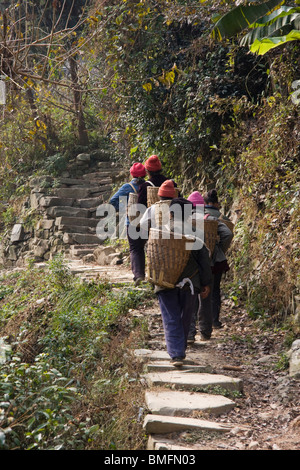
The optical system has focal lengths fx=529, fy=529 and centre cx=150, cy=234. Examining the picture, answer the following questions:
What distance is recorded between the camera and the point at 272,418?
4.52 metres

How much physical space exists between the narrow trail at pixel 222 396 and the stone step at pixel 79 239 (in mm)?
7166

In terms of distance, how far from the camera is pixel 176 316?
5395 millimetres

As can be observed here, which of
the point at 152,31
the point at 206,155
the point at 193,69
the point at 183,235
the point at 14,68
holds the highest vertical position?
the point at 152,31

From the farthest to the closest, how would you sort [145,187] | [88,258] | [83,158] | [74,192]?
[83,158]
[74,192]
[88,258]
[145,187]

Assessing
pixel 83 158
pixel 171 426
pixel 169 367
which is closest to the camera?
pixel 171 426

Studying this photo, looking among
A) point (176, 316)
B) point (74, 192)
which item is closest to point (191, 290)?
point (176, 316)

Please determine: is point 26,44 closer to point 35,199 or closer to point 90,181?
point 35,199

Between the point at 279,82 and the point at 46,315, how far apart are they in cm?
520

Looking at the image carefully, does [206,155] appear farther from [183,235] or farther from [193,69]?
[183,235]

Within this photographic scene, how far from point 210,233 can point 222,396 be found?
7.44 feet

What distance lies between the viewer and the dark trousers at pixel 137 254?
26.9ft

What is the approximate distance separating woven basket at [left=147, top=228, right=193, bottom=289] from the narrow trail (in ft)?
2.87

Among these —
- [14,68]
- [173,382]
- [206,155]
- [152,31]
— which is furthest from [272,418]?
[152,31]
